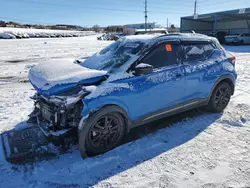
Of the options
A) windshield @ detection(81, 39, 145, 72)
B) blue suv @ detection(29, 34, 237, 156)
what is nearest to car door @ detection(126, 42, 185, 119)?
blue suv @ detection(29, 34, 237, 156)

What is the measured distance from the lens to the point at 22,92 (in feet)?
20.9

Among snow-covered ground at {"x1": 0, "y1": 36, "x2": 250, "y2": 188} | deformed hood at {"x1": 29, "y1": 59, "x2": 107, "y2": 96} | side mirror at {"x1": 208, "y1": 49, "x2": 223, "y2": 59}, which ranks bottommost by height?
snow-covered ground at {"x1": 0, "y1": 36, "x2": 250, "y2": 188}

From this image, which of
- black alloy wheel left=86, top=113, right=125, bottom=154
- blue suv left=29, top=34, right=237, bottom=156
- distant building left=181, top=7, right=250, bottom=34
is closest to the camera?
blue suv left=29, top=34, right=237, bottom=156

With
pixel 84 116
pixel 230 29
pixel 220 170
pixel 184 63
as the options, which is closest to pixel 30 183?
pixel 84 116

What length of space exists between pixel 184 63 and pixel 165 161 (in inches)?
74.0

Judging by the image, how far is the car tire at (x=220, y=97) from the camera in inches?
185

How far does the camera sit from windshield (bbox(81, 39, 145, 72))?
357cm

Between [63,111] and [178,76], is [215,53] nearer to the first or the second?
[178,76]

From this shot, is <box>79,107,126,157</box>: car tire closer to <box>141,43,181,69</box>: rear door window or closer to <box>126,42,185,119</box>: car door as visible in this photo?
<box>126,42,185,119</box>: car door

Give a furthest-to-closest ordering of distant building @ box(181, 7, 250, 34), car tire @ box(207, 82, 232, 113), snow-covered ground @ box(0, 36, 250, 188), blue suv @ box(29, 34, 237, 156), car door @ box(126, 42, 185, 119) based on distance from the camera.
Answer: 1. distant building @ box(181, 7, 250, 34)
2. car tire @ box(207, 82, 232, 113)
3. car door @ box(126, 42, 185, 119)
4. blue suv @ box(29, 34, 237, 156)
5. snow-covered ground @ box(0, 36, 250, 188)

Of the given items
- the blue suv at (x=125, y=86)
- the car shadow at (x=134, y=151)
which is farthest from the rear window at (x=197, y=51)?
the car shadow at (x=134, y=151)

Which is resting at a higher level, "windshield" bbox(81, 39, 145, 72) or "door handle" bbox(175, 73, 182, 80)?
"windshield" bbox(81, 39, 145, 72)

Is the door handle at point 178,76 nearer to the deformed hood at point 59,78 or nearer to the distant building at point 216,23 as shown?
the deformed hood at point 59,78

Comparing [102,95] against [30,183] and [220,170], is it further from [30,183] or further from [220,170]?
[220,170]
